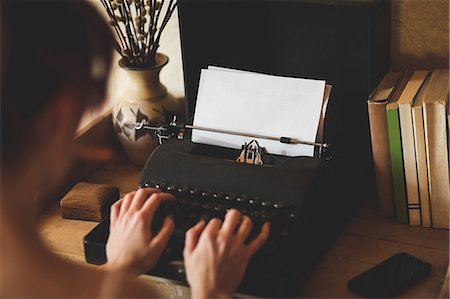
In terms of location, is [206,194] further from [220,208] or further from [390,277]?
[390,277]

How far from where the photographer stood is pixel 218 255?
1214 mm

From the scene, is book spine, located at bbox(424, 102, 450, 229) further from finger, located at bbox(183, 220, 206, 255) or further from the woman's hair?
the woman's hair

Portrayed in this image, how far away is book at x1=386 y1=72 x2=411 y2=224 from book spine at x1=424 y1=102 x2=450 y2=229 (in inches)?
2.1

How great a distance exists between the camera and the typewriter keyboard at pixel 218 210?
1343mm

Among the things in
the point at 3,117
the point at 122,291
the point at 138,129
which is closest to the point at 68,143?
the point at 3,117

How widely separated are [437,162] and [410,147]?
56 millimetres

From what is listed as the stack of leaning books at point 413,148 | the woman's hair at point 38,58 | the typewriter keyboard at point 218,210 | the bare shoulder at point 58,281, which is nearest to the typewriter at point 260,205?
the typewriter keyboard at point 218,210

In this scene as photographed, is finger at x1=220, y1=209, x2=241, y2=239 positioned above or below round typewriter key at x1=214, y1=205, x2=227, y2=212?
above

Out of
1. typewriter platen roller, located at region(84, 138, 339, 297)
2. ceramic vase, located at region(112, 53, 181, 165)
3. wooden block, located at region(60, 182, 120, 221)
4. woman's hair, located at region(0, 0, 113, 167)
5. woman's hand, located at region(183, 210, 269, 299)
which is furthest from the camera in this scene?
ceramic vase, located at region(112, 53, 181, 165)

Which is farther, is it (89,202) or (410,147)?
(89,202)

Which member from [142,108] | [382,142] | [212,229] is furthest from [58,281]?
[142,108]

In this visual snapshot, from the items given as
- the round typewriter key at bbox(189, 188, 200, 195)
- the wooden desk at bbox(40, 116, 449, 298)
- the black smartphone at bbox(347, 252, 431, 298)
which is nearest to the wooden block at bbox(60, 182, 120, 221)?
the wooden desk at bbox(40, 116, 449, 298)

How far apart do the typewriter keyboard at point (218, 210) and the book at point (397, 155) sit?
26 centimetres

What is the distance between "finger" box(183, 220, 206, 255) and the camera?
1.24 metres
